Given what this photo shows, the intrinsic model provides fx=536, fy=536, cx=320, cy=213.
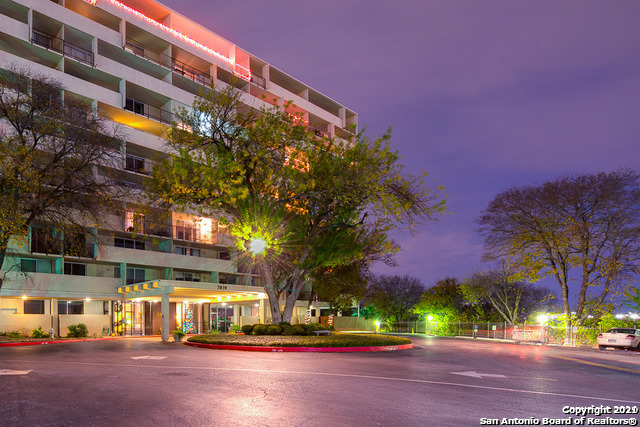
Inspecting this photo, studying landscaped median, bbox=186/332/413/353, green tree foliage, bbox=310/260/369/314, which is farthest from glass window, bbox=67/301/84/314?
landscaped median, bbox=186/332/413/353

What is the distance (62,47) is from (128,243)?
16815 millimetres

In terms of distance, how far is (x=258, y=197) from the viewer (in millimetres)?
26922

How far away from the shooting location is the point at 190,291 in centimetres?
3581

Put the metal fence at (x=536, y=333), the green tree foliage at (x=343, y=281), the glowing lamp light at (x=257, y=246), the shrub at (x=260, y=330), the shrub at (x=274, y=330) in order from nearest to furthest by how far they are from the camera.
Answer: the glowing lamp light at (x=257, y=246), the shrub at (x=274, y=330), the shrub at (x=260, y=330), the metal fence at (x=536, y=333), the green tree foliage at (x=343, y=281)

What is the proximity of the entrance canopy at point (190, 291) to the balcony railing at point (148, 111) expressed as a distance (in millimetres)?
16659

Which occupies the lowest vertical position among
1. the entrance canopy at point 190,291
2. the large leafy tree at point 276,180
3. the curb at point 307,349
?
the curb at point 307,349

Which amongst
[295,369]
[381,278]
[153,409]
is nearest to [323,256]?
[295,369]

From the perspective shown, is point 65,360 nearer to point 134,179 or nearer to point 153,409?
point 153,409

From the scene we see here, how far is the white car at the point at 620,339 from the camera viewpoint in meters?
29.8

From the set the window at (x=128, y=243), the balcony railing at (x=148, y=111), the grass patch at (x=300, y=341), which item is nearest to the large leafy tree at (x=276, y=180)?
the grass patch at (x=300, y=341)

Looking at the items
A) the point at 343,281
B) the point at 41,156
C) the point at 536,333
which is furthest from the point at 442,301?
the point at 41,156

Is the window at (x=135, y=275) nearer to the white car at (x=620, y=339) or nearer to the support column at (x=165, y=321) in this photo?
the support column at (x=165, y=321)

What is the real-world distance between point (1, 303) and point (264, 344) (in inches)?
975

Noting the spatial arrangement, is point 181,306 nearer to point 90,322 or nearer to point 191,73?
point 90,322
